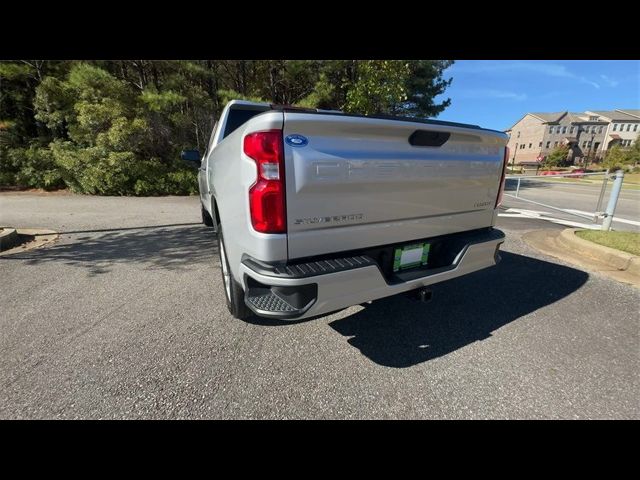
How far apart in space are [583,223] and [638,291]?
14.7 feet

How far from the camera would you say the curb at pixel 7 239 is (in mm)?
4656

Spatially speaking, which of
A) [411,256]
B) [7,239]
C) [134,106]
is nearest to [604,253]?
[411,256]

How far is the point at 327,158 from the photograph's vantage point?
5.83 feet

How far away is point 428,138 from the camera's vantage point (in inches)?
84.7

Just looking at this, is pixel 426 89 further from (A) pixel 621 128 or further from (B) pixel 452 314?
(A) pixel 621 128

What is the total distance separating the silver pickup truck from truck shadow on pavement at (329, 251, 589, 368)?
1.84 feet

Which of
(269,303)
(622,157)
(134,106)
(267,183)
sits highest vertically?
(134,106)

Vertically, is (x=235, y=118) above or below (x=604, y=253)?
above

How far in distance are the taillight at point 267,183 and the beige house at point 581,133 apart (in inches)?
2669

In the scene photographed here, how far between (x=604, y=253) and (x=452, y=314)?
3.22 m

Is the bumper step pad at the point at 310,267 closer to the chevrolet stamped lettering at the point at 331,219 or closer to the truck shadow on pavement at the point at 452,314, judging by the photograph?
the chevrolet stamped lettering at the point at 331,219

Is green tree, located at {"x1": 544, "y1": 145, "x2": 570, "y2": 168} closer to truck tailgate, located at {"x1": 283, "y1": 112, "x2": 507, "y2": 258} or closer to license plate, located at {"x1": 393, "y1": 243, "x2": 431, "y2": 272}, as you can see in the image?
truck tailgate, located at {"x1": 283, "y1": 112, "x2": 507, "y2": 258}

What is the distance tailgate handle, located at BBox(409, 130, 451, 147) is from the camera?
2.09 meters
